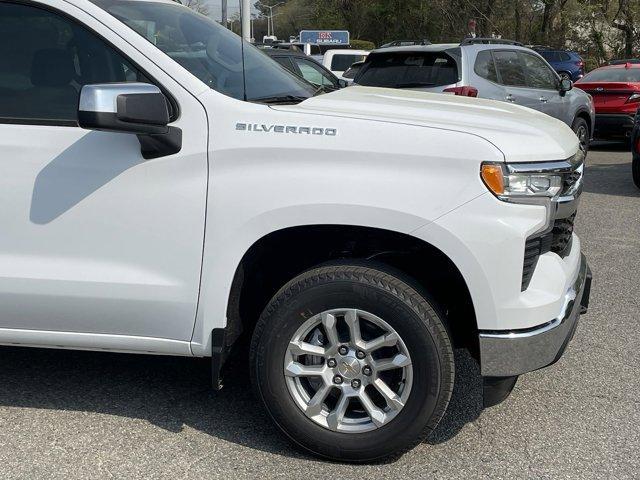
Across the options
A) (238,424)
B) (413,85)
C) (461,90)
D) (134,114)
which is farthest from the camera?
(413,85)

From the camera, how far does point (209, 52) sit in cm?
384

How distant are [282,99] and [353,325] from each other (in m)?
1.06

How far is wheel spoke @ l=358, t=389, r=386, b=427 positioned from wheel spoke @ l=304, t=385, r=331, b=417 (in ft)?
0.46

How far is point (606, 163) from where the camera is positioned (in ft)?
42.2

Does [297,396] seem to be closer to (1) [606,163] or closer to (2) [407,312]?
(2) [407,312]

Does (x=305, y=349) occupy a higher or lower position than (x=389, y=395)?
higher

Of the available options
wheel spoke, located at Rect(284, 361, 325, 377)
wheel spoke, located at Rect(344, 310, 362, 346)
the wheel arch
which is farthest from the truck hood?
wheel spoke, located at Rect(284, 361, 325, 377)

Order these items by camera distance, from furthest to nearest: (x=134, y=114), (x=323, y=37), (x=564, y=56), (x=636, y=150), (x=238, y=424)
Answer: (x=323, y=37), (x=564, y=56), (x=636, y=150), (x=238, y=424), (x=134, y=114)

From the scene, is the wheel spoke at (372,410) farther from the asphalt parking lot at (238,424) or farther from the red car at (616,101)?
the red car at (616,101)

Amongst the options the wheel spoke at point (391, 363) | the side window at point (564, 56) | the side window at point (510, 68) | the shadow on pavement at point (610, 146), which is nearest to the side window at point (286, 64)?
the wheel spoke at point (391, 363)

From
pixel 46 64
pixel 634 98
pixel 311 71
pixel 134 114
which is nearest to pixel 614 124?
pixel 634 98

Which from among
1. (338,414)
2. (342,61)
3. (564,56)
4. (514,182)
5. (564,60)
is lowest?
(564,60)

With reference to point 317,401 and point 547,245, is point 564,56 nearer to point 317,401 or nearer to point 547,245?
point 547,245

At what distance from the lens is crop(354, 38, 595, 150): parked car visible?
9195 millimetres
